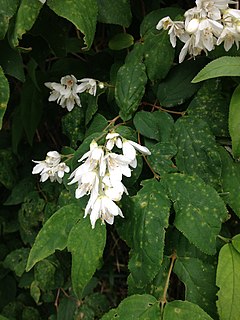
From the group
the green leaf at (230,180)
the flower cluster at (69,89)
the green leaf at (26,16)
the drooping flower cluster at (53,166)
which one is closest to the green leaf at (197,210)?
the green leaf at (230,180)

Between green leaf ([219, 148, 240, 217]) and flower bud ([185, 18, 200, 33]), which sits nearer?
flower bud ([185, 18, 200, 33])

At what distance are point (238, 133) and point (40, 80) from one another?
798 mm

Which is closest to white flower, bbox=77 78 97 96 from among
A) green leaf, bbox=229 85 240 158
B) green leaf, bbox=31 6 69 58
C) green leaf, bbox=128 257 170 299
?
green leaf, bbox=31 6 69 58

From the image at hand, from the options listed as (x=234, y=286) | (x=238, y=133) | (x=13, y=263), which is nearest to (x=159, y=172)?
(x=238, y=133)

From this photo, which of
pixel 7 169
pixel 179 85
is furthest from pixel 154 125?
pixel 7 169

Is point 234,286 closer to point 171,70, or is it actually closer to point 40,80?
point 171,70

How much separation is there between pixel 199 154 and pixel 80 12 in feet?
1.59

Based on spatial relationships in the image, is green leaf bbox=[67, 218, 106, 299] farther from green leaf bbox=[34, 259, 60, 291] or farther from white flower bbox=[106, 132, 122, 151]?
green leaf bbox=[34, 259, 60, 291]

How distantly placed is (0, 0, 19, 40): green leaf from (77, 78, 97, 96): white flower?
11.5 inches

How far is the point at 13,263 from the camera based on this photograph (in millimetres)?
1962

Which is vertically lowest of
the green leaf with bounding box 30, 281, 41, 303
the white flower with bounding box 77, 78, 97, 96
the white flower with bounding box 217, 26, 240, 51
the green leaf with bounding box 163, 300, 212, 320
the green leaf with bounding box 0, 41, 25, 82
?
the green leaf with bounding box 30, 281, 41, 303

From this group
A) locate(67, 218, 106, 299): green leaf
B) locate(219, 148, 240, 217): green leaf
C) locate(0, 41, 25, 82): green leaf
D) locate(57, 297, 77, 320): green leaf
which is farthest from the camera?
locate(57, 297, 77, 320): green leaf

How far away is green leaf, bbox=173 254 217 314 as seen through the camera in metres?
1.32

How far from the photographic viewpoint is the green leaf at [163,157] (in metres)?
1.32
